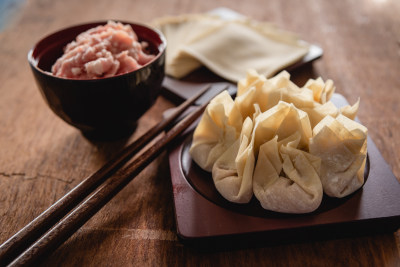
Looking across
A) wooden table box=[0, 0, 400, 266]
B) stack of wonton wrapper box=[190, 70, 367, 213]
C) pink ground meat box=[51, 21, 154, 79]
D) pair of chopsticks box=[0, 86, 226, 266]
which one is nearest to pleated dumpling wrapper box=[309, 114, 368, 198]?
stack of wonton wrapper box=[190, 70, 367, 213]

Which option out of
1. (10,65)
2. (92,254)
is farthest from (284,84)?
(10,65)

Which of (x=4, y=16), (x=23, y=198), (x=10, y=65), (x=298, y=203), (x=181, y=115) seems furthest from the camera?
(x=4, y=16)

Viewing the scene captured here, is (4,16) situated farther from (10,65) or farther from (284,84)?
(284,84)

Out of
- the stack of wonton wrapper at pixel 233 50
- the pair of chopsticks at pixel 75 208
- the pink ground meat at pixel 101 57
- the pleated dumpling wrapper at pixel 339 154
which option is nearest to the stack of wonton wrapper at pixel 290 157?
the pleated dumpling wrapper at pixel 339 154

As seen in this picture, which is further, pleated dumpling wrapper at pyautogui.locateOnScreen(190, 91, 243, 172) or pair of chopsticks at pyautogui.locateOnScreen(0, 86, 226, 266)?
pleated dumpling wrapper at pyautogui.locateOnScreen(190, 91, 243, 172)

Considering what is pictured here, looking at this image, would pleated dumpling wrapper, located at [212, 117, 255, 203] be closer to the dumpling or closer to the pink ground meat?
the dumpling

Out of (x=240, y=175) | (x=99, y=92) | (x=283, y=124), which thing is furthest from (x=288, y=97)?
(x=99, y=92)
